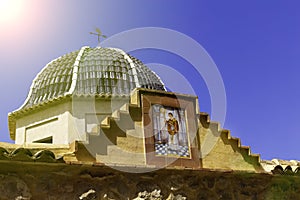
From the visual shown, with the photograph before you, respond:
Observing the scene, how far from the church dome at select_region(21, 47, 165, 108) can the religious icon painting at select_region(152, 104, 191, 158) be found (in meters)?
3.73

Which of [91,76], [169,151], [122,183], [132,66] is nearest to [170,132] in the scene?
[169,151]

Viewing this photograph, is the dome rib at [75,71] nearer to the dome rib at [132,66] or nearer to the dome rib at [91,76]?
the dome rib at [91,76]

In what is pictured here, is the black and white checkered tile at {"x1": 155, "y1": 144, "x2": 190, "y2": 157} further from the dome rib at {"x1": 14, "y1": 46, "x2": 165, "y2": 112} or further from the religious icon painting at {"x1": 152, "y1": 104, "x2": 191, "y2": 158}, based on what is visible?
the dome rib at {"x1": 14, "y1": 46, "x2": 165, "y2": 112}

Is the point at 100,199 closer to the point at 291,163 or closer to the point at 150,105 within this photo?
the point at 150,105

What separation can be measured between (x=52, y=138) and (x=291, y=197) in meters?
6.82

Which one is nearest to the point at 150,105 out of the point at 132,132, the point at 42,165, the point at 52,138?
the point at 132,132

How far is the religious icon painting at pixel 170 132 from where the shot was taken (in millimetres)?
9305

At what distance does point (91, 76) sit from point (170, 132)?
514 centimetres

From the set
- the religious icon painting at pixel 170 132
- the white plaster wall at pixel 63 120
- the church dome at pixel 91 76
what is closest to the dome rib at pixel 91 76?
the church dome at pixel 91 76

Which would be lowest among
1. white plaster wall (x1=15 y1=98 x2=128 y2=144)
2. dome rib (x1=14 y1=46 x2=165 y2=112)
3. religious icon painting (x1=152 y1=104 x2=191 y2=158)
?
religious icon painting (x1=152 y1=104 x2=191 y2=158)

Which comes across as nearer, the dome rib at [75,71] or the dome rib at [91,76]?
the dome rib at [75,71]

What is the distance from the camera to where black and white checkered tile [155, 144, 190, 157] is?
918 cm

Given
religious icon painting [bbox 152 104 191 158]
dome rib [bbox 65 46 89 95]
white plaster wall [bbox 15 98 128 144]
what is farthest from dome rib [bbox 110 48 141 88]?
religious icon painting [bbox 152 104 191 158]

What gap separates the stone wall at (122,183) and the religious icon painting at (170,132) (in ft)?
→ 1.68
